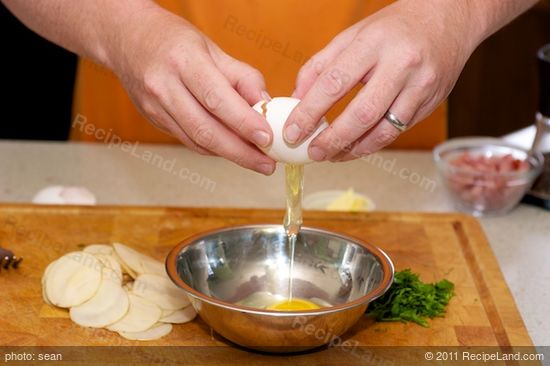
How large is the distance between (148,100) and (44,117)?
2.92m

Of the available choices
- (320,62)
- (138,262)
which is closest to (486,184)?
(320,62)

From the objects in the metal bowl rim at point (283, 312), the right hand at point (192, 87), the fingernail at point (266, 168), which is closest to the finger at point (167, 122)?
the right hand at point (192, 87)

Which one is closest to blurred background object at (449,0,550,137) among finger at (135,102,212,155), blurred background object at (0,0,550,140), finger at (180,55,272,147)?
blurred background object at (0,0,550,140)

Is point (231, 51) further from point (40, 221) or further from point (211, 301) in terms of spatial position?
point (211, 301)

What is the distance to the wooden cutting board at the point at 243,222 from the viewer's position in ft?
5.82

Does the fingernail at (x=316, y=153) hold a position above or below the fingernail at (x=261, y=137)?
below

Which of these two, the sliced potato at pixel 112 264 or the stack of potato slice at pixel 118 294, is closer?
the stack of potato slice at pixel 118 294

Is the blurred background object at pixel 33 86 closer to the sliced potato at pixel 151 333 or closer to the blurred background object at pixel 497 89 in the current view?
the blurred background object at pixel 497 89

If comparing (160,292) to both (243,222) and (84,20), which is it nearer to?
(243,222)

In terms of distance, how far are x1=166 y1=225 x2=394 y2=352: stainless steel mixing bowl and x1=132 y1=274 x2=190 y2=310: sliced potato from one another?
0.16 ft

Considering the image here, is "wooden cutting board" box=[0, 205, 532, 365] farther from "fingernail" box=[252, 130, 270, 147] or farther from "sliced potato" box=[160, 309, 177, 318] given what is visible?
"fingernail" box=[252, 130, 270, 147]

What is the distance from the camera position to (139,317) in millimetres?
1813

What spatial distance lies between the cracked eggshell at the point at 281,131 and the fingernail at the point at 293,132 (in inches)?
0.8

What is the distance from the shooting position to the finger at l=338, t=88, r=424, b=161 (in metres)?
1.68
